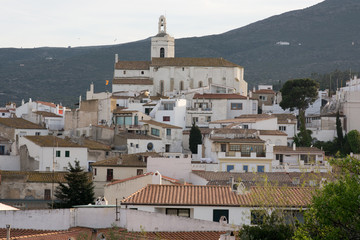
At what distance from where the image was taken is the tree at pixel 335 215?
21969mm

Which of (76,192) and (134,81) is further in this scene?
(134,81)

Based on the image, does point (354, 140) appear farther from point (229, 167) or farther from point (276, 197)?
point (276, 197)

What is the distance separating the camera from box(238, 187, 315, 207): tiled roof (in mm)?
27962

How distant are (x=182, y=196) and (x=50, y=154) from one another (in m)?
32.3

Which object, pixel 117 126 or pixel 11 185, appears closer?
pixel 11 185

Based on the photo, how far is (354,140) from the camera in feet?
236

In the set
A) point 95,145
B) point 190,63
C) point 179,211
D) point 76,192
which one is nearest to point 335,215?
point 179,211

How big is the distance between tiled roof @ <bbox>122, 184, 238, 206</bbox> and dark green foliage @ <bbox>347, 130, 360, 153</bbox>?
4239cm

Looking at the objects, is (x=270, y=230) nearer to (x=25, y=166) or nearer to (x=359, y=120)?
(x=25, y=166)

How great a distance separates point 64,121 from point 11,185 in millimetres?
23146

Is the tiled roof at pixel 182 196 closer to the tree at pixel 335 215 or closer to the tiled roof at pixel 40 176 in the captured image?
the tree at pixel 335 215

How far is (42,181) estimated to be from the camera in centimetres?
5400

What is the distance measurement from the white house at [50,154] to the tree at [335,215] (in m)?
38.7

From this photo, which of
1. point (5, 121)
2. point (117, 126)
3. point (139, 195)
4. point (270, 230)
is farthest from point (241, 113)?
point (270, 230)
